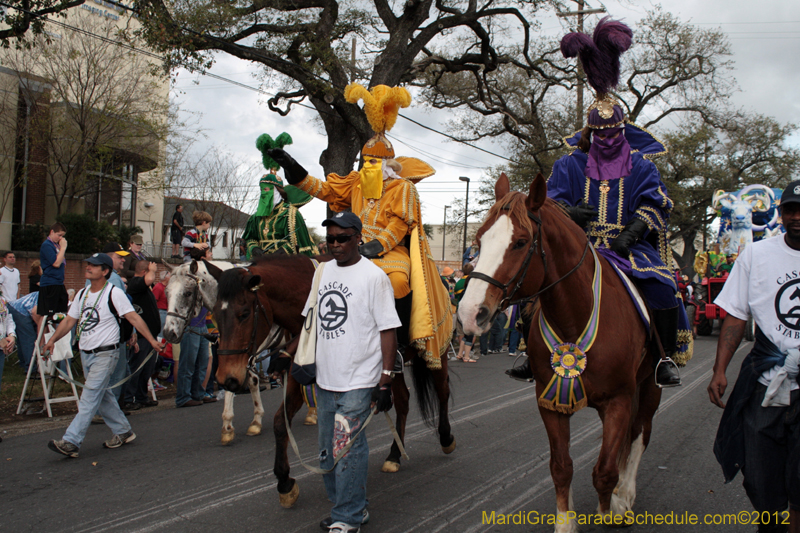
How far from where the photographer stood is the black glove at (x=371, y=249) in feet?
15.6

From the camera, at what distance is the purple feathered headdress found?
4641mm

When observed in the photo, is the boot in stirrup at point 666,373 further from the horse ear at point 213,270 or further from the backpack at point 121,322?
the backpack at point 121,322

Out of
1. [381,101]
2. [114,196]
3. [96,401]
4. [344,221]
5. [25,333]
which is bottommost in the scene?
[96,401]

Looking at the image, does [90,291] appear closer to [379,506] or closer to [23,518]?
[23,518]

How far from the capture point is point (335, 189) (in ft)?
18.9

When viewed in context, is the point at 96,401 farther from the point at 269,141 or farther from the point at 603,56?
the point at 603,56

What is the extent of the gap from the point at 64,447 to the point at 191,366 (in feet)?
9.88

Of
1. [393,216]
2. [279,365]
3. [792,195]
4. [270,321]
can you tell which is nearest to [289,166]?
[393,216]

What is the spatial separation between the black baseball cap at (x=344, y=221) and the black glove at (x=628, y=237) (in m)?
2.04

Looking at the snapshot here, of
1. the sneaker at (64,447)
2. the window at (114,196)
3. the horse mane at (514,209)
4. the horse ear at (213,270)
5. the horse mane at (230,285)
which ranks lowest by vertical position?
the sneaker at (64,447)

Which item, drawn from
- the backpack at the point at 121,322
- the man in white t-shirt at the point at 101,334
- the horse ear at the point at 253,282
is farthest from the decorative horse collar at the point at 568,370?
the backpack at the point at 121,322

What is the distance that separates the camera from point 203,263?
21.6ft

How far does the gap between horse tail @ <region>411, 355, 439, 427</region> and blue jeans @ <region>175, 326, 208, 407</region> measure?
3897 mm

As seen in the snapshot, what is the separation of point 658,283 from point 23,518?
4969mm
